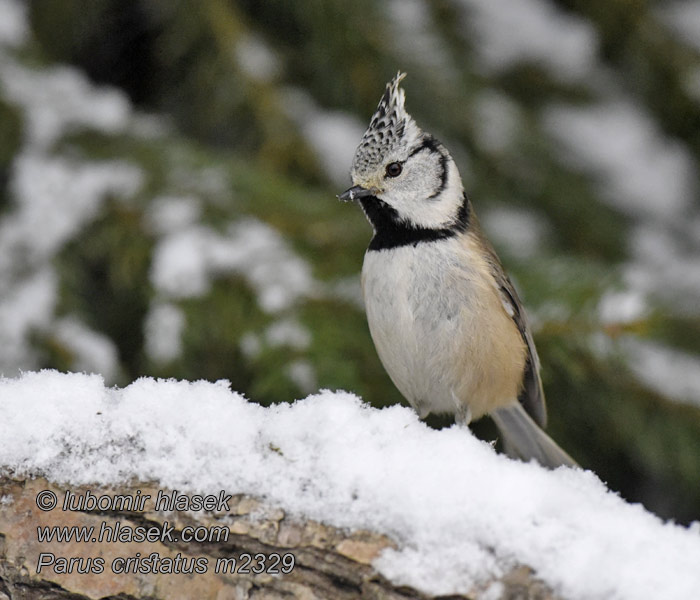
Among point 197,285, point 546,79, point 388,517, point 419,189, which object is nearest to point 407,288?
point 419,189

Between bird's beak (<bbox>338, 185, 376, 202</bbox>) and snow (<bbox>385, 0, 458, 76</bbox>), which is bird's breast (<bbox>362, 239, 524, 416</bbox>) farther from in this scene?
snow (<bbox>385, 0, 458, 76</bbox>)

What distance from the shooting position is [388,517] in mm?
1084

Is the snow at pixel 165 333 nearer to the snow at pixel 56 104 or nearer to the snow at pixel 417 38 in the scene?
the snow at pixel 56 104

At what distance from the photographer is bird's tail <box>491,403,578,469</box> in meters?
2.27

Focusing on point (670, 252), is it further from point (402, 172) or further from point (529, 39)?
point (402, 172)

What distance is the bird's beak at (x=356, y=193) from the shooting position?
82.0 inches

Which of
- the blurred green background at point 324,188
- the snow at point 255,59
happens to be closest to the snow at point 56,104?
the blurred green background at point 324,188

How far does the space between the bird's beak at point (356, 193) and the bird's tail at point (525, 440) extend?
80 centimetres

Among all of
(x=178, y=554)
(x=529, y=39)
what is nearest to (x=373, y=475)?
(x=178, y=554)

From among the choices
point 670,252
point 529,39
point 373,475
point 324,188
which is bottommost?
point 373,475

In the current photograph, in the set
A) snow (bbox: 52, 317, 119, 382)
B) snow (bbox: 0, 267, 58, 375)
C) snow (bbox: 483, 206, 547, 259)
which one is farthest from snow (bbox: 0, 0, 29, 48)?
snow (bbox: 483, 206, 547, 259)

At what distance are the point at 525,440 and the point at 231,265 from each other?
3.36ft

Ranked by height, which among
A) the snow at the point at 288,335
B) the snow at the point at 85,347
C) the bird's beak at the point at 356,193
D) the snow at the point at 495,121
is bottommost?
the snow at the point at 85,347

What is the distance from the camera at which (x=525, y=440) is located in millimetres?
2336
